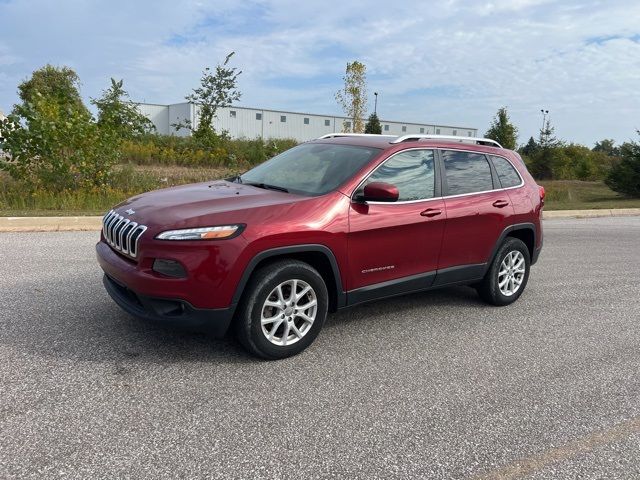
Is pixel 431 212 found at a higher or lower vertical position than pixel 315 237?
higher

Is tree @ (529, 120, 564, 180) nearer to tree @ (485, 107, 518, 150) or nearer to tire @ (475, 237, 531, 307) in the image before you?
tree @ (485, 107, 518, 150)

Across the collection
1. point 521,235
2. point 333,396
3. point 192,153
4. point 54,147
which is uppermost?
→ point 192,153

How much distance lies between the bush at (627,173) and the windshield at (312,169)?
2403 centimetres

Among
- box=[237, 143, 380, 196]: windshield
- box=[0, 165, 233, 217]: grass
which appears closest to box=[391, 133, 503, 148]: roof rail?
box=[237, 143, 380, 196]: windshield

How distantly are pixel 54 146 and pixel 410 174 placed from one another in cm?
928

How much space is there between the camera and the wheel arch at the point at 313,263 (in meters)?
3.83

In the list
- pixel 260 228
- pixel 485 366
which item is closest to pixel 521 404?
pixel 485 366

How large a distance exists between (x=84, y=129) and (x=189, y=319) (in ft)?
30.7

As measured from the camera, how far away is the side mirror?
4266 mm

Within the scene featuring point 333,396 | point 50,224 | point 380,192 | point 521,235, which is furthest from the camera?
point 50,224

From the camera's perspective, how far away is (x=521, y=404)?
361cm

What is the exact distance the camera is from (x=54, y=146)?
1140 cm

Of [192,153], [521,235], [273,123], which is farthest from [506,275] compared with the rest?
[273,123]

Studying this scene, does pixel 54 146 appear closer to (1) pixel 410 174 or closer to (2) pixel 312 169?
(2) pixel 312 169
